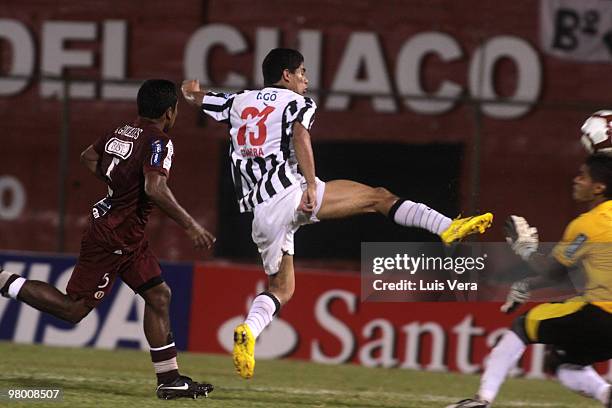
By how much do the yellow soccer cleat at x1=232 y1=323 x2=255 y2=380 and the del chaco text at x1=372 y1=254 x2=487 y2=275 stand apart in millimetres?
1660

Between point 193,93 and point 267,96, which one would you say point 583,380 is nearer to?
point 267,96

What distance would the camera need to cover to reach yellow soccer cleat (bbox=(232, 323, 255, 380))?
27.9 feet

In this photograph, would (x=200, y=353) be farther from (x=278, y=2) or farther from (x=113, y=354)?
(x=278, y=2)

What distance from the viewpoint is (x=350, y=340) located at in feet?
43.1

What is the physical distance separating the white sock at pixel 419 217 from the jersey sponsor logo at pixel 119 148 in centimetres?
174

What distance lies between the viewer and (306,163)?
348 inches

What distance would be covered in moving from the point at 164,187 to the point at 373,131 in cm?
803

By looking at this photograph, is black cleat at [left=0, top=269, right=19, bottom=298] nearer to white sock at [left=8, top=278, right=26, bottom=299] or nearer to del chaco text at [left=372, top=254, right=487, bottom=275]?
white sock at [left=8, top=278, right=26, bottom=299]

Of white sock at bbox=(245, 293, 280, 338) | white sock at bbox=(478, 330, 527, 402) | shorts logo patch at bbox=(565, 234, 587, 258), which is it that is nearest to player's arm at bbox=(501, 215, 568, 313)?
shorts logo patch at bbox=(565, 234, 587, 258)

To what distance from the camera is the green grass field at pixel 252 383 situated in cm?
924

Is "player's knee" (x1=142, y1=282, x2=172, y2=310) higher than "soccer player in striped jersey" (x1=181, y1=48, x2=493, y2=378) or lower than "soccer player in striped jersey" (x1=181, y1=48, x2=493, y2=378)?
lower

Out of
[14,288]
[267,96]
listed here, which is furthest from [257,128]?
[14,288]

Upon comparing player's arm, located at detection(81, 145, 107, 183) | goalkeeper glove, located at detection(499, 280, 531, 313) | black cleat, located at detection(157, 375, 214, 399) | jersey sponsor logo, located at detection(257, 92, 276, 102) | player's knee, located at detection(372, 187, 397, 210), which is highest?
jersey sponsor logo, located at detection(257, 92, 276, 102)

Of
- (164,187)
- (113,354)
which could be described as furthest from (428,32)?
(164,187)
